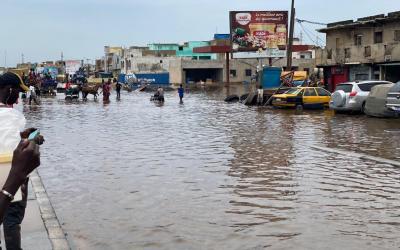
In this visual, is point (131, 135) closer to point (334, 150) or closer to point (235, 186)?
point (334, 150)

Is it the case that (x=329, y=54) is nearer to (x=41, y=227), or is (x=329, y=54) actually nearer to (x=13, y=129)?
(x=41, y=227)

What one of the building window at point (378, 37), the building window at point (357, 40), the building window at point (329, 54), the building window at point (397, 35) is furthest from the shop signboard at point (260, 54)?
the building window at point (397, 35)

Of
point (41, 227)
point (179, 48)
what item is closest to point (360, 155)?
point (41, 227)

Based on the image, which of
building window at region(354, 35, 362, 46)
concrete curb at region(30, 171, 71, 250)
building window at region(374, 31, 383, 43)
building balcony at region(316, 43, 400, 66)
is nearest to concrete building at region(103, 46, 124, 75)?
building balcony at region(316, 43, 400, 66)

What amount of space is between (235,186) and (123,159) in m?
3.67

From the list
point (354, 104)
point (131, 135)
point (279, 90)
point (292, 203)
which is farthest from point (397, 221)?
point (279, 90)

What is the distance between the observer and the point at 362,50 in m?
41.0

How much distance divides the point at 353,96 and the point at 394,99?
3987 mm

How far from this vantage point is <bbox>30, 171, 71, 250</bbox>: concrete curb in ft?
18.6

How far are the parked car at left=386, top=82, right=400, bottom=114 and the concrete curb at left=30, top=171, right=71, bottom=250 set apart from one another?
14996 mm

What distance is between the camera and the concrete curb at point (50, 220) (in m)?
5.68

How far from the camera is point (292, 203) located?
754 cm

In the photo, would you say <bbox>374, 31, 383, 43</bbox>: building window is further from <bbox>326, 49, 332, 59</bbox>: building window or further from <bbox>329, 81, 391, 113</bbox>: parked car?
<bbox>329, 81, 391, 113</bbox>: parked car

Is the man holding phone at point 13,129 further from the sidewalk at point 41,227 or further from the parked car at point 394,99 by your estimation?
the parked car at point 394,99
